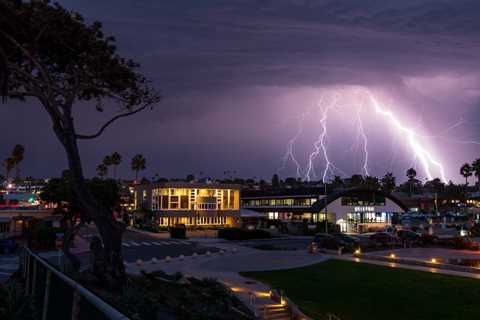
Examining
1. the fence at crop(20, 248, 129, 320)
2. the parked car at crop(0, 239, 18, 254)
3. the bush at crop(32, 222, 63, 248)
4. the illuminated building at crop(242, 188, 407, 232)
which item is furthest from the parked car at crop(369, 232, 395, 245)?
the fence at crop(20, 248, 129, 320)

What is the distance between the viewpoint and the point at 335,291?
98.4ft

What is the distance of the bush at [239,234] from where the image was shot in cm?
6763

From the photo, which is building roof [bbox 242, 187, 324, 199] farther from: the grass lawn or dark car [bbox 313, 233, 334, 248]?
the grass lawn

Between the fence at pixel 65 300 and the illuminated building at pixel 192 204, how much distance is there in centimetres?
7270

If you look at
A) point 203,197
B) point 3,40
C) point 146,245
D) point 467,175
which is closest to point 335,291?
point 3,40

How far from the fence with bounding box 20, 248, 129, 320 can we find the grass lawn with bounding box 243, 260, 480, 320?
1453 centimetres

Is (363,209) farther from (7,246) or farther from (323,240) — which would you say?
(7,246)

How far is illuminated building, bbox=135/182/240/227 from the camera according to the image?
85688 millimetres

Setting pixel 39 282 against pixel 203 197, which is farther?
pixel 203 197

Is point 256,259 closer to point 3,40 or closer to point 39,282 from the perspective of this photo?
point 3,40

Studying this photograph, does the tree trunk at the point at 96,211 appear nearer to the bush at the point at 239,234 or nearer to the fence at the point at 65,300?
the fence at the point at 65,300

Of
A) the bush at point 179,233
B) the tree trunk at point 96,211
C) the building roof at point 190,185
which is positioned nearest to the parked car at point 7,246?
the bush at point 179,233

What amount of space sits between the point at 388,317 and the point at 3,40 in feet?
70.9

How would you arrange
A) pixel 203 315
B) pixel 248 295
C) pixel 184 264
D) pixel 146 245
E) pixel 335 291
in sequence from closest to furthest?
pixel 203 315 < pixel 248 295 < pixel 335 291 < pixel 184 264 < pixel 146 245
